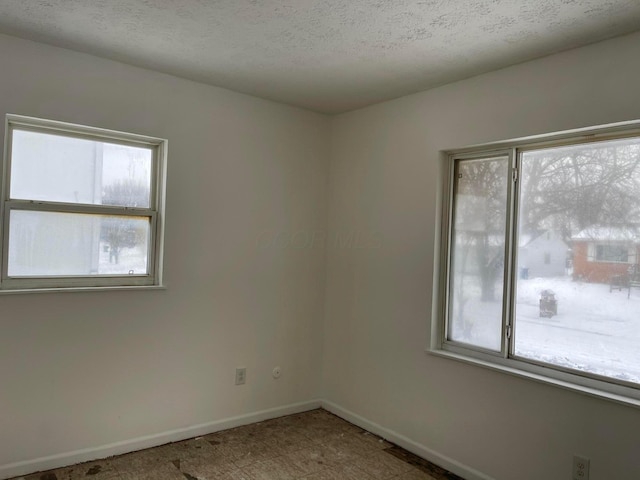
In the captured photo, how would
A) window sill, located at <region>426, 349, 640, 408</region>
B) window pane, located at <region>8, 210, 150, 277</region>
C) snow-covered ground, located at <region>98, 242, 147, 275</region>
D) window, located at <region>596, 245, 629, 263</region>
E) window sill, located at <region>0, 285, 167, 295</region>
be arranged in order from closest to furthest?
window sill, located at <region>426, 349, 640, 408</region> → window, located at <region>596, 245, 629, 263</region> → window sill, located at <region>0, 285, 167, 295</region> → window pane, located at <region>8, 210, 150, 277</region> → snow-covered ground, located at <region>98, 242, 147, 275</region>

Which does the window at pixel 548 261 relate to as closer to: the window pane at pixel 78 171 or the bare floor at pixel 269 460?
the bare floor at pixel 269 460

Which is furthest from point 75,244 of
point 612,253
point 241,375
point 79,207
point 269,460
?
point 612,253

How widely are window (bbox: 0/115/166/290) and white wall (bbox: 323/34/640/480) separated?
1.50m

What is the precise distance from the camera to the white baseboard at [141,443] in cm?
262

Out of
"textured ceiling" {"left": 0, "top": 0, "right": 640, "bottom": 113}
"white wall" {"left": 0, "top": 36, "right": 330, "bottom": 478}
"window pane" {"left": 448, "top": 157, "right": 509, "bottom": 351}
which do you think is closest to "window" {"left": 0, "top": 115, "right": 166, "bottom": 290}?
"white wall" {"left": 0, "top": 36, "right": 330, "bottom": 478}

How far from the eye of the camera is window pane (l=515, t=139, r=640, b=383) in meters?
2.29

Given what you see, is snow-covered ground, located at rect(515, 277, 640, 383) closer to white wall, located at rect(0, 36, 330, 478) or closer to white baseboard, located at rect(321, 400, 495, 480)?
white baseboard, located at rect(321, 400, 495, 480)

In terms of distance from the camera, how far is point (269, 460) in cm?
296

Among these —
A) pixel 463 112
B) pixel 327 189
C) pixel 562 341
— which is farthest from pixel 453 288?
pixel 327 189

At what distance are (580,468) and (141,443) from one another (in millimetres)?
2580

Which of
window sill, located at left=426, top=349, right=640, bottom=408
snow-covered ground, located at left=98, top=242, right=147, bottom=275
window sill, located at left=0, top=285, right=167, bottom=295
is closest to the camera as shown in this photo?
window sill, located at left=426, top=349, right=640, bottom=408

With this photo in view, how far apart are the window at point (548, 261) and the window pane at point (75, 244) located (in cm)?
207

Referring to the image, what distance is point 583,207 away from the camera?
246cm

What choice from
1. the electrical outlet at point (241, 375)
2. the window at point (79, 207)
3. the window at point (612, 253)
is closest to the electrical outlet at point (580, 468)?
the window at point (612, 253)
